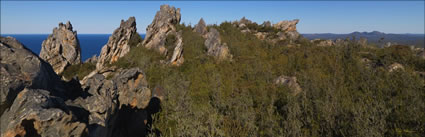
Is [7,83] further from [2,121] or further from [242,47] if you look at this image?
[242,47]

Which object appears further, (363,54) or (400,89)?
(363,54)

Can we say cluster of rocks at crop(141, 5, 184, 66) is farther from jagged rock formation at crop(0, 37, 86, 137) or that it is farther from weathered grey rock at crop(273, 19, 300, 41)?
jagged rock formation at crop(0, 37, 86, 137)

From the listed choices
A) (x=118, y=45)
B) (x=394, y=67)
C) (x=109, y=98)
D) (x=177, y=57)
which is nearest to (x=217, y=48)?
(x=177, y=57)

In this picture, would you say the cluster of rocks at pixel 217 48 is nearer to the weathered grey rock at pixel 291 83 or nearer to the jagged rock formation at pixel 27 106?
the weathered grey rock at pixel 291 83

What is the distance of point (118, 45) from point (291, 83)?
39.1 metres

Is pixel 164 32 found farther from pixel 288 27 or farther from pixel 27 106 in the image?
pixel 27 106

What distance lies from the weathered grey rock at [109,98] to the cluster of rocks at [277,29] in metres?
42.8

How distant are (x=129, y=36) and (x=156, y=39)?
7.37 m

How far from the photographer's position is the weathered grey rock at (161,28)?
162 ft

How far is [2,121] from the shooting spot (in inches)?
274

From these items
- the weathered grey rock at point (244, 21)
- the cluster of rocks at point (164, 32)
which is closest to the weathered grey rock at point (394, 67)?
the cluster of rocks at point (164, 32)

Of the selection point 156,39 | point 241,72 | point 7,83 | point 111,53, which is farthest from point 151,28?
point 7,83

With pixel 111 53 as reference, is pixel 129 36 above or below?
above

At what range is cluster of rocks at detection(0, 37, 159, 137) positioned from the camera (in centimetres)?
687
